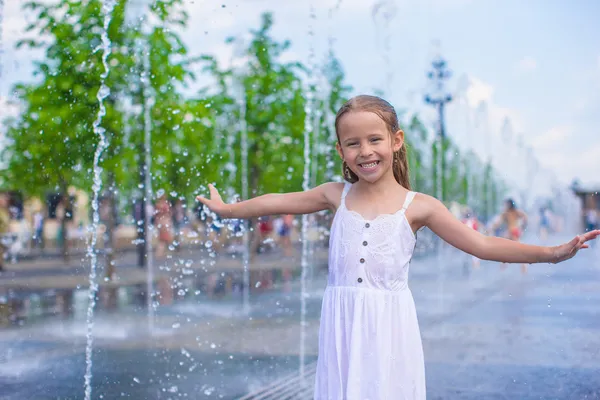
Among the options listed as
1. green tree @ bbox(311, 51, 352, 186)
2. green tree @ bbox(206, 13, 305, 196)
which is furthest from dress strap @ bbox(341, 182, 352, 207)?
green tree @ bbox(311, 51, 352, 186)

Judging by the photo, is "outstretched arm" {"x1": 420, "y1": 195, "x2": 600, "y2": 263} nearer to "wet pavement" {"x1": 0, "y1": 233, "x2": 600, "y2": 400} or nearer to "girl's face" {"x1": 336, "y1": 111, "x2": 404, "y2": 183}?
"girl's face" {"x1": 336, "y1": 111, "x2": 404, "y2": 183}

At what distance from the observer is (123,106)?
12.8 meters

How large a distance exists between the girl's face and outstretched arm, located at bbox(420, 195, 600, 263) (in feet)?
0.72

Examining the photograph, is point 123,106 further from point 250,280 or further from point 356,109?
point 356,109

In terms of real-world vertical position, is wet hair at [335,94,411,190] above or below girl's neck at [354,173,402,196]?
above

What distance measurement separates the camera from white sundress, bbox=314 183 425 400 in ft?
8.18

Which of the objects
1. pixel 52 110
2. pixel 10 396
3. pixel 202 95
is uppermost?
pixel 202 95

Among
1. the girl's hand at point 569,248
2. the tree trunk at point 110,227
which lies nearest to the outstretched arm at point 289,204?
the girl's hand at point 569,248

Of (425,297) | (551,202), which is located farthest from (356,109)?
(551,202)

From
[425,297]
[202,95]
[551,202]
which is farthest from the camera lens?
[551,202]

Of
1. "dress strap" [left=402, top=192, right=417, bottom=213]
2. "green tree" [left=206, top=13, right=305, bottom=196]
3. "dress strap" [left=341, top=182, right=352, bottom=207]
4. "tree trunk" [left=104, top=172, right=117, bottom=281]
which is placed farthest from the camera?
"green tree" [left=206, top=13, right=305, bottom=196]

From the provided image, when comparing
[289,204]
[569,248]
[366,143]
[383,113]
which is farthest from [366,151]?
[569,248]

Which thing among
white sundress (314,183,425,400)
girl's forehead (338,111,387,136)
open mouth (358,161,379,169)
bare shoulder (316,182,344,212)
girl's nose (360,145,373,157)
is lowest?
white sundress (314,183,425,400)

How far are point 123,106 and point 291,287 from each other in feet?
13.6
